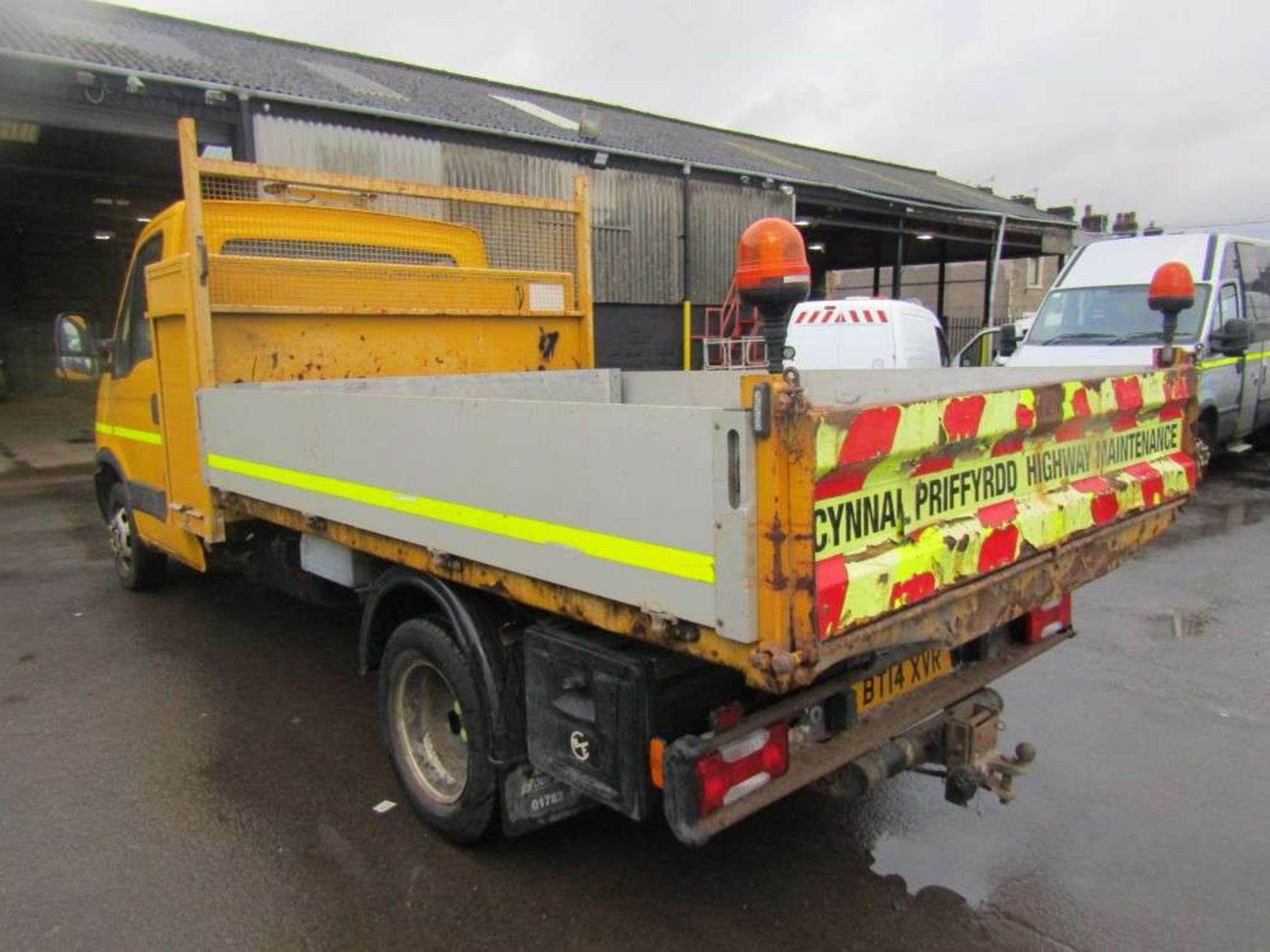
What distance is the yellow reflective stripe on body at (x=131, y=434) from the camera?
17.2 feet

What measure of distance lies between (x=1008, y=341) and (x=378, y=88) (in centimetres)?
980

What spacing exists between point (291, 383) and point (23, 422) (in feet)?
60.9

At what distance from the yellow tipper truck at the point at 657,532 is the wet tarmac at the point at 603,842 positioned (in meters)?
0.34

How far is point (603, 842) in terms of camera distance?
3.32 m

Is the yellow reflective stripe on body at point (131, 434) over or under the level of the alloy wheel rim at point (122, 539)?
over

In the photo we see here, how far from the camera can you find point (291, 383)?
4570 mm

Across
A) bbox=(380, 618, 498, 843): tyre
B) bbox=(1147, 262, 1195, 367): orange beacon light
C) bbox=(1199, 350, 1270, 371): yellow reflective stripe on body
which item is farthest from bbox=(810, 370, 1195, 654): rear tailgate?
bbox=(1199, 350, 1270, 371): yellow reflective stripe on body

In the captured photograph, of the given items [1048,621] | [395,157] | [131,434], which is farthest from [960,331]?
[1048,621]

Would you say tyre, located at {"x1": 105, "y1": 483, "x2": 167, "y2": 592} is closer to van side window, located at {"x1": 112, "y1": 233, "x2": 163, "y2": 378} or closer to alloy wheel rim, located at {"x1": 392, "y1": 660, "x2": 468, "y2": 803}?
van side window, located at {"x1": 112, "y1": 233, "x2": 163, "y2": 378}

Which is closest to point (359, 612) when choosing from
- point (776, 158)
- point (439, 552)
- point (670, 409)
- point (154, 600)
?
point (154, 600)

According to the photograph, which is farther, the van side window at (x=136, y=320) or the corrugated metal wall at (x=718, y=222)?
the corrugated metal wall at (x=718, y=222)

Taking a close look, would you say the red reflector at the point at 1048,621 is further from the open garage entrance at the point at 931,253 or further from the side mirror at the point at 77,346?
the open garage entrance at the point at 931,253

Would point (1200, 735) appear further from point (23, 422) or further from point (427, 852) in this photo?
point (23, 422)

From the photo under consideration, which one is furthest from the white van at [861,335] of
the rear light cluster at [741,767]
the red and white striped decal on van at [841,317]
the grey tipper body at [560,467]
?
the rear light cluster at [741,767]
